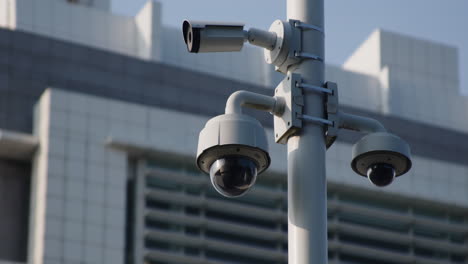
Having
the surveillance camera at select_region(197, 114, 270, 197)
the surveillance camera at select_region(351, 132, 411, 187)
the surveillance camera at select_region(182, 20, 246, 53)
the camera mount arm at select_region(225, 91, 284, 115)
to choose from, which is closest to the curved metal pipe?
the surveillance camera at select_region(351, 132, 411, 187)

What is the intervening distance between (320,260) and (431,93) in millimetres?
39225

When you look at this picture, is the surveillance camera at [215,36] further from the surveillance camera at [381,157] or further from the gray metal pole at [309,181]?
the surveillance camera at [381,157]

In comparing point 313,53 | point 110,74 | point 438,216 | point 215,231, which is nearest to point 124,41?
point 110,74

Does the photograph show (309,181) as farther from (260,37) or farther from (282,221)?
(282,221)

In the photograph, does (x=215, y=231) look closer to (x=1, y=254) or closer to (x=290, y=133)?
(x=1, y=254)

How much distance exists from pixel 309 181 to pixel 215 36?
1372 millimetres

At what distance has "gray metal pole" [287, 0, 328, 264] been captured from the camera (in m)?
9.73

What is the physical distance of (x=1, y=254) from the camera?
3634cm

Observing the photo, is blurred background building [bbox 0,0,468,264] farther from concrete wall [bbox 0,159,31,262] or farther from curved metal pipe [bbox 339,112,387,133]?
curved metal pipe [bbox 339,112,387,133]

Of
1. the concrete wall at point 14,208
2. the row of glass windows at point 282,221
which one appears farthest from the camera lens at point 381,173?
the concrete wall at point 14,208

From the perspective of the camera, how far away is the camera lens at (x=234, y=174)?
9758 millimetres

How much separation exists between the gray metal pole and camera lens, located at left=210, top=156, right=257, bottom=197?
34cm

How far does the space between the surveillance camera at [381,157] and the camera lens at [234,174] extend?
117cm

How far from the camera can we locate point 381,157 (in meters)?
10.6
